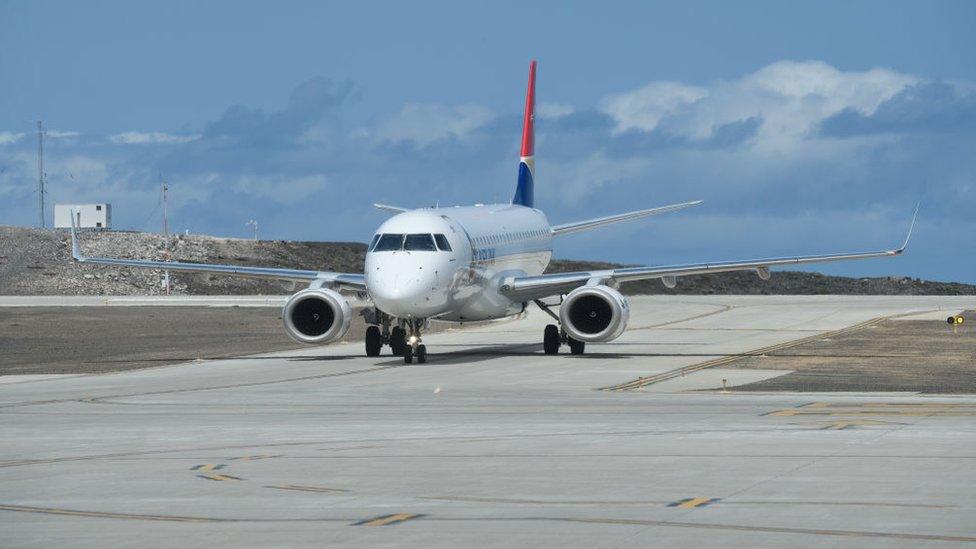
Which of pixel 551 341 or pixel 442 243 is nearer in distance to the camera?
pixel 442 243

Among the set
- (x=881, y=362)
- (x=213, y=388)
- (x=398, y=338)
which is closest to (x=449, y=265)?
(x=398, y=338)

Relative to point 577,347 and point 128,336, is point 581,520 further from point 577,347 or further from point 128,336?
point 128,336

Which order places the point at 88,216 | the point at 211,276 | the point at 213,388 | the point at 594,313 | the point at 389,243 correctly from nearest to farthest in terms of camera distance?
1. the point at 213,388
2. the point at 389,243
3. the point at 594,313
4. the point at 211,276
5. the point at 88,216

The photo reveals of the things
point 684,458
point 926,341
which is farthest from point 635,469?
point 926,341

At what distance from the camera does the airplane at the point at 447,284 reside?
124 ft

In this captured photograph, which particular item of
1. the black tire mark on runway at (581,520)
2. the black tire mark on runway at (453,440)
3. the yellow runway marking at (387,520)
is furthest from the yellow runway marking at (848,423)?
the yellow runway marking at (387,520)

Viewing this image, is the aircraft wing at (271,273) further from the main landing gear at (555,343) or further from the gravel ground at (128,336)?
the main landing gear at (555,343)

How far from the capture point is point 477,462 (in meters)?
18.9

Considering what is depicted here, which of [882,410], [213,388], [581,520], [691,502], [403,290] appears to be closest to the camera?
[581,520]

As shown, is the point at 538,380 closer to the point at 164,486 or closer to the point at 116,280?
the point at 164,486

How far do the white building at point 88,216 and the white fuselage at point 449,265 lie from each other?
94.5 meters

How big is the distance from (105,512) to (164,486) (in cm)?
183

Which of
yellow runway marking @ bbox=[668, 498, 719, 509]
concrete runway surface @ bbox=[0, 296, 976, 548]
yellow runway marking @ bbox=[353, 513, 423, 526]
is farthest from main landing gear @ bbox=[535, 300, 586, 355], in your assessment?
yellow runway marking @ bbox=[353, 513, 423, 526]

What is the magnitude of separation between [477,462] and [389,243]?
19.7 m
